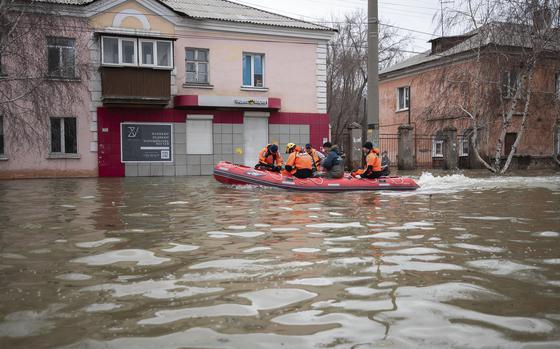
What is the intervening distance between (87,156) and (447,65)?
54.2ft

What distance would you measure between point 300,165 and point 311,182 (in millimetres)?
654

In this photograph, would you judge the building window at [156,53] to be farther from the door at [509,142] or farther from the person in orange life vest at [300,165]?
the door at [509,142]

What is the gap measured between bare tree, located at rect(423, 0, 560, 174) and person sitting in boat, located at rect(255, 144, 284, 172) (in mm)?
10089

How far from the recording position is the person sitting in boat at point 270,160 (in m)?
17.3

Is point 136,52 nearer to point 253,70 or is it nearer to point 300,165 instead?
point 253,70

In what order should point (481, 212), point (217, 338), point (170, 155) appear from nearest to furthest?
point (217, 338) < point (481, 212) < point (170, 155)

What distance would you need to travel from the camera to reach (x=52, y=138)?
23.1m

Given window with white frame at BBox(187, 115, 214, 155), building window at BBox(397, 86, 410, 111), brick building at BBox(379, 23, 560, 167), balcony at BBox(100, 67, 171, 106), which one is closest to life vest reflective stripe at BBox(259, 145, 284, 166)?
balcony at BBox(100, 67, 171, 106)

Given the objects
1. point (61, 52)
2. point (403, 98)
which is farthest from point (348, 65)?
point (61, 52)

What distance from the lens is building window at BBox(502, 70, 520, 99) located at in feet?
76.2

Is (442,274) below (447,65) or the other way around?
below

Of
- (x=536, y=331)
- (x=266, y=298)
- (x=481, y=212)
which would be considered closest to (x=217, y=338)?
(x=266, y=298)

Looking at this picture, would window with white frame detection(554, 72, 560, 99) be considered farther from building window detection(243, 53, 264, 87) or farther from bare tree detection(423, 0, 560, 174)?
building window detection(243, 53, 264, 87)

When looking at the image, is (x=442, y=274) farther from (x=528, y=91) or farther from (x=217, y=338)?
(x=528, y=91)
